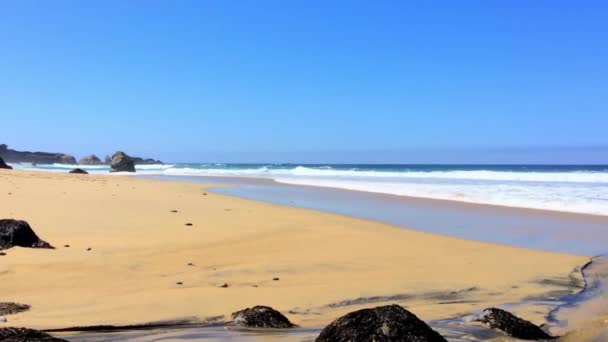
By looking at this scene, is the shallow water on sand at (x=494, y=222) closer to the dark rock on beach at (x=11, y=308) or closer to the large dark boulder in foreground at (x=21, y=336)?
the dark rock on beach at (x=11, y=308)

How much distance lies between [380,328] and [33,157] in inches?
4099

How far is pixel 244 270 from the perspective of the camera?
243 inches

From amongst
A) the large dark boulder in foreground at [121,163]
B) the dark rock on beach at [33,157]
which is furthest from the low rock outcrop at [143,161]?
the large dark boulder in foreground at [121,163]

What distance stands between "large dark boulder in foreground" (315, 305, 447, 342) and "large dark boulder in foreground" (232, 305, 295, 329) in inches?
33.7

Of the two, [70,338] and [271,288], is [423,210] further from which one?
[70,338]

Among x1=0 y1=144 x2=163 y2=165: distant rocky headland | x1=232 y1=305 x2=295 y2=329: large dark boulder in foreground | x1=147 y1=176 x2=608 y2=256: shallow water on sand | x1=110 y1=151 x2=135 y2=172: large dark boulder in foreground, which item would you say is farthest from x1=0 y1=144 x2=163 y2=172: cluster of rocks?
x1=232 y1=305 x2=295 y2=329: large dark boulder in foreground

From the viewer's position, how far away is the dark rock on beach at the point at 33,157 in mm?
90037

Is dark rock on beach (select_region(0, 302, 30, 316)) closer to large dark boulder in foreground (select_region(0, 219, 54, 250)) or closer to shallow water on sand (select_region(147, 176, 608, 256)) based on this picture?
large dark boulder in foreground (select_region(0, 219, 54, 250))

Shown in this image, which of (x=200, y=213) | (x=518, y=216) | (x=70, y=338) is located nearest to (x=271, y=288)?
(x=70, y=338)

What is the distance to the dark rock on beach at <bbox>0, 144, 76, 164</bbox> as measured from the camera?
90037 millimetres

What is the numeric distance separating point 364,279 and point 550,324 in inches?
82.4

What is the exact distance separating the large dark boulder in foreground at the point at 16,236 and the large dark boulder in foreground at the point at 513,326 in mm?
5478

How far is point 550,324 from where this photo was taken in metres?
4.39

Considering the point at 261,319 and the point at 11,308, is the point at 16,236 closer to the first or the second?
the point at 11,308
